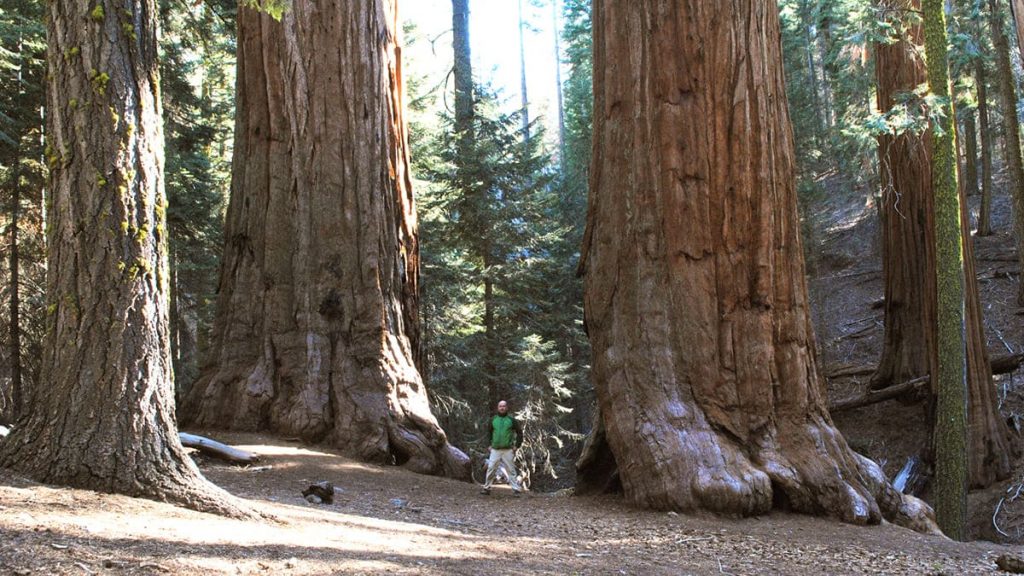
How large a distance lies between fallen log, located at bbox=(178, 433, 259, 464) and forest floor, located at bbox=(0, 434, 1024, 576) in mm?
119

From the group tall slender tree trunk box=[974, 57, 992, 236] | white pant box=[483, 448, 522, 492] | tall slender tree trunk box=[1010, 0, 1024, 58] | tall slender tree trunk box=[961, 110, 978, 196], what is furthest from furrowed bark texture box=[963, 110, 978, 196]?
white pant box=[483, 448, 522, 492]

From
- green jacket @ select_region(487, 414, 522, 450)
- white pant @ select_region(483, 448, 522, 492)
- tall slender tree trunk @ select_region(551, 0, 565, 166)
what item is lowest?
white pant @ select_region(483, 448, 522, 492)

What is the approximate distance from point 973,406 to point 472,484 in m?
7.91

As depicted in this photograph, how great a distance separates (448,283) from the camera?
17047mm

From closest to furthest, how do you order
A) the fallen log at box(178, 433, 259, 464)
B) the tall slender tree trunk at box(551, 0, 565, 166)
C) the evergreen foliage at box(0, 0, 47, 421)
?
the fallen log at box(178, 433, 259, 464), the evergreen foliage at box(0, 0, 47, 421), the tall slender tree trunk at box(551, 0, 565, 166)

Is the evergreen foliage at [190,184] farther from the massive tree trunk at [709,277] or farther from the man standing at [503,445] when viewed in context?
the massive tree trunk at [709,277]

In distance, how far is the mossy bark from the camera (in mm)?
9055

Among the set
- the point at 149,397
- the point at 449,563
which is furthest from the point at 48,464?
the point at 449,563

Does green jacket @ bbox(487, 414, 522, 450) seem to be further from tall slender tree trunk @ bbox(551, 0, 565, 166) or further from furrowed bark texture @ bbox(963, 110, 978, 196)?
tall slender tree trunk @ bbox(551, 0, 565, 166)

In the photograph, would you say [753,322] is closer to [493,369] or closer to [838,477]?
[838,477]

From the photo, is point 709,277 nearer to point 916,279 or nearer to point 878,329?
point 916,279

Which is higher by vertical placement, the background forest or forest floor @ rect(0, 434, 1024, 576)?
the background forest

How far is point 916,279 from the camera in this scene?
13.7 metres

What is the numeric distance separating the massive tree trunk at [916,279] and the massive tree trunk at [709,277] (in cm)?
433
